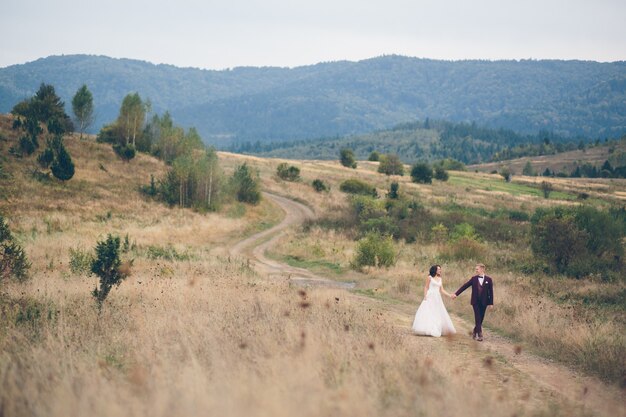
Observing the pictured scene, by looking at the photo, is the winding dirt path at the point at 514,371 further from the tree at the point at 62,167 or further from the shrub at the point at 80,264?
the tree at the point at 62,167

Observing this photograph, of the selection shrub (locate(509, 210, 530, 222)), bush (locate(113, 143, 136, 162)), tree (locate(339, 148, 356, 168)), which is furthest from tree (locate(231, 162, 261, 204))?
tree (locate(339, 148, 356, 168))

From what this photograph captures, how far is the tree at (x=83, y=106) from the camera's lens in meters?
73.2

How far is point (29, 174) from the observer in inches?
1965

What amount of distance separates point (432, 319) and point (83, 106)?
233ft

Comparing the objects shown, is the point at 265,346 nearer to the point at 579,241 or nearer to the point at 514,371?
the point at 514,371

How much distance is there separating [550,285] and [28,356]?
21.0m

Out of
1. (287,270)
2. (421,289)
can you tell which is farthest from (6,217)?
(421,289)

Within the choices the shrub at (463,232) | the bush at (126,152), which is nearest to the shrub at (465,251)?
the shrub at (463,232)

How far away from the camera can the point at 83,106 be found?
242 ft

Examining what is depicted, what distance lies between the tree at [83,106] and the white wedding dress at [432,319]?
68.4 meters

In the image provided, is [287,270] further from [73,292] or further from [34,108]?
[34,108]

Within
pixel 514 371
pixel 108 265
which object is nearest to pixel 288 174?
pixel 108 265

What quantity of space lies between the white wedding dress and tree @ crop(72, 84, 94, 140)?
68.4 metres

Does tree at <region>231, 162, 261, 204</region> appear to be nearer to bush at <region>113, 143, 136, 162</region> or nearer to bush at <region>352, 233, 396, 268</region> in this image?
bush at <region>113, 143, 136, 162</region>
